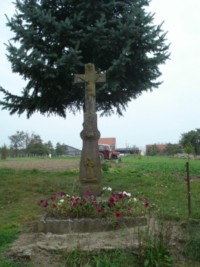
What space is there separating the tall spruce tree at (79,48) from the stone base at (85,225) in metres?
6.12

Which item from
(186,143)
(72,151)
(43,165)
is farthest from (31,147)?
(43,165)

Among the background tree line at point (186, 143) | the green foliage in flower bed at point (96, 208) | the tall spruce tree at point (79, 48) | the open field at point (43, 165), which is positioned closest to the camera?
the green foliage in flower bed at point (96, 208)

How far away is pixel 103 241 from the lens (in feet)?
15.9

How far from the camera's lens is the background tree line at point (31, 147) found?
71.6 meters

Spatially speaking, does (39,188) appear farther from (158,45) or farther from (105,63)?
(158,45)

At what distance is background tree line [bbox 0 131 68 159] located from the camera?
71.6 m

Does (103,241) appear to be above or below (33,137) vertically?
below

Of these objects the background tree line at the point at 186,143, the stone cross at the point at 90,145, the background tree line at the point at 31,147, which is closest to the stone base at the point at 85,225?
the stone cross at the point at 90,145

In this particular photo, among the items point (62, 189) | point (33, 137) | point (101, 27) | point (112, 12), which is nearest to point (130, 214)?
point (62, 189)

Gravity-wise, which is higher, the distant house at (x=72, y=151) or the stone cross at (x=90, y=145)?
the distant house at (x=72, y=151)

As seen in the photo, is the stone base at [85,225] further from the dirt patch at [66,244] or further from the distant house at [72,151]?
the distant house at [72,151]

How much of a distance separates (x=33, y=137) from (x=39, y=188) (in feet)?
222

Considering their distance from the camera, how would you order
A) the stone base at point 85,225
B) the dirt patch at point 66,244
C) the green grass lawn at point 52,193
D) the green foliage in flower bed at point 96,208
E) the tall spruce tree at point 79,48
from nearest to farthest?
the dirt patch at point 66,244 < the stone base at point 85,225 < the green foliage in flower bed at point 96,208 < the green grass lawn at point 52,193 < the tall spruce tree at point 79,48

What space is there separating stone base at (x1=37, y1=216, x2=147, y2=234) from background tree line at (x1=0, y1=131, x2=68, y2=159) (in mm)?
65295
